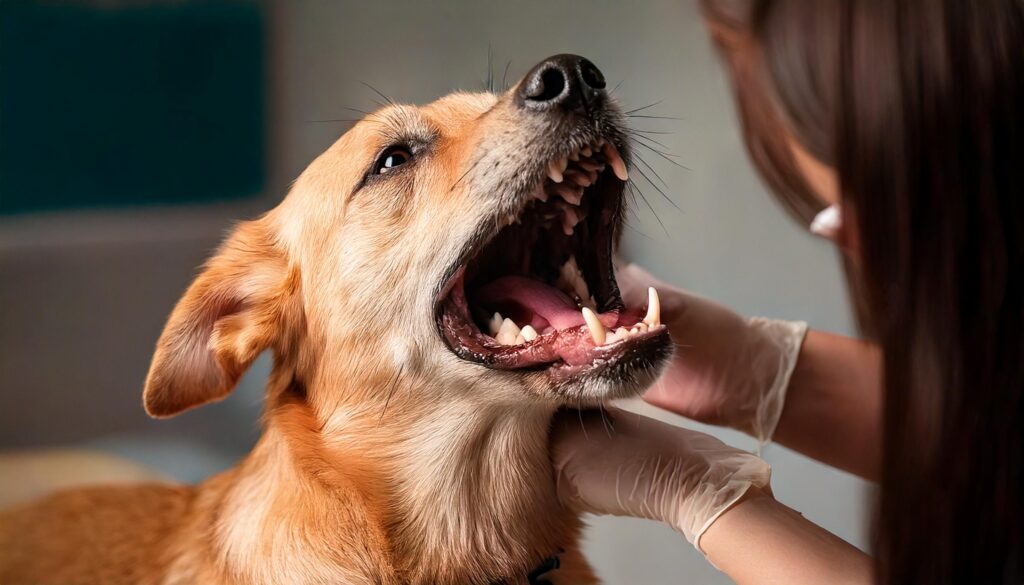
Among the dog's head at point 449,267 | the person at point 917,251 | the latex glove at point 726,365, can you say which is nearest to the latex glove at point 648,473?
the person at point 917,251

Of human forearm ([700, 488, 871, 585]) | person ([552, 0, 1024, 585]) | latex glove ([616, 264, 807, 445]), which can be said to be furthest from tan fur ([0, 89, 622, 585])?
latex glove ([616, 264, 807, 445])

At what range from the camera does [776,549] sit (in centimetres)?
130

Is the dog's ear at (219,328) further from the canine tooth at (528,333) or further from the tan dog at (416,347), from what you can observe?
the canine tooth at (528,333)

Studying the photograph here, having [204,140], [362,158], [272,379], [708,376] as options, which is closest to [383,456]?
[272,379]

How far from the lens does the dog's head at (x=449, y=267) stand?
1.26m

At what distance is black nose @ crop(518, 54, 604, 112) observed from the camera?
49.6 inches

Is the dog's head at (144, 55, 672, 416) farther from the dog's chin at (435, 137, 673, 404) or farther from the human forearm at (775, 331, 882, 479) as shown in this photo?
the human forearm at (775, 331, 882, 479)

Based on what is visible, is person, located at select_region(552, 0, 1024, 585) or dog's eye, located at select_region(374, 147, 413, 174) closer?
person, located at select_region(552, 0, 1024, 585)

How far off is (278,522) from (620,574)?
1283 millimetres

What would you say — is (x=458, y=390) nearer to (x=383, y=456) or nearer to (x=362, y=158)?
(x=383, y=456)

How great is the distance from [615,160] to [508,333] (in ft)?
1.10

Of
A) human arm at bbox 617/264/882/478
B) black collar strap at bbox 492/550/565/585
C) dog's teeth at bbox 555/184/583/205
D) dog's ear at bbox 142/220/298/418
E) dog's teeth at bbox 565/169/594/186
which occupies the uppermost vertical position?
dog's teeth at bbox 565/169/594/186

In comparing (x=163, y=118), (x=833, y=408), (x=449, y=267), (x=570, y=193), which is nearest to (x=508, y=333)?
(x=449, y=267)

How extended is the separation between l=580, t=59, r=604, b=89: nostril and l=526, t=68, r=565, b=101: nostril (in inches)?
1.4
